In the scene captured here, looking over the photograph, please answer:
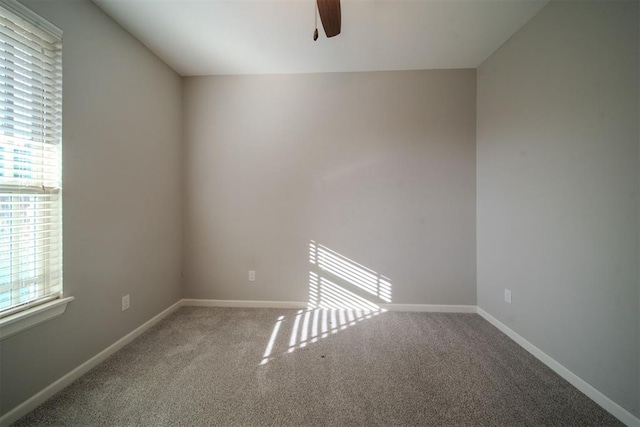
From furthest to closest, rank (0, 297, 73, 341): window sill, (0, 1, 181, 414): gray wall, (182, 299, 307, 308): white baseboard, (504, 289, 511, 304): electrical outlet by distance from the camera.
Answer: (182, 299, 307, 308): white baseboard, (504, 289, 511, 304): electrical outlet, (0, 1, 181, 414): gray wall, (0, 297, 73, 341): window sill

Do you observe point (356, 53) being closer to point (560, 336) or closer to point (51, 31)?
point (51, 31)

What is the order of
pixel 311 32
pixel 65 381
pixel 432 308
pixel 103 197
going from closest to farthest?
pixel 65 381, pixel 103 197, pixel 311 32, pixel 432 308

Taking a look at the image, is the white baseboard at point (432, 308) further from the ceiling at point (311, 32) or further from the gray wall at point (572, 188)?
the ceiling at point (311, 32)

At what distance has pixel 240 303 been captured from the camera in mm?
2740

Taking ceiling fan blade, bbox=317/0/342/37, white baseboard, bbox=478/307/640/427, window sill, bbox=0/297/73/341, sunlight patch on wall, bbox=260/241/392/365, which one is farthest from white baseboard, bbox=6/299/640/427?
ceiling fan blade, bbox=317/0/342/37

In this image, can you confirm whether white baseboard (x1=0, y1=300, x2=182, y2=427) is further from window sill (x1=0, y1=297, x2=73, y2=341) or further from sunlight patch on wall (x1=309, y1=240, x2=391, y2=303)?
sunlight patch on wall (x1=309, y1=240, x2=391, y2=303)

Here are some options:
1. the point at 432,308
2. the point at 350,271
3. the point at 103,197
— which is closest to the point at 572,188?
the point at 432,308

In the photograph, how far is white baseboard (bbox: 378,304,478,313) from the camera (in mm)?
2594

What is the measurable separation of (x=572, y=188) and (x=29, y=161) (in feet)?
11.1

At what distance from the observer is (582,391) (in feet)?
4.99

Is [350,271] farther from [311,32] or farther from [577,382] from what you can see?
[311,32]

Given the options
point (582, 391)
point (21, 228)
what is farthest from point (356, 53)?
point (582, 391)

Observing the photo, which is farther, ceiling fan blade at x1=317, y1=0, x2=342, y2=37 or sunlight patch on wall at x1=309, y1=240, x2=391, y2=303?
sunlight patch on wall at x1=309, y1=240, x2=391, y2=303

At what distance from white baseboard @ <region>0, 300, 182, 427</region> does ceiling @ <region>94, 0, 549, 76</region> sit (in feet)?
8.46
